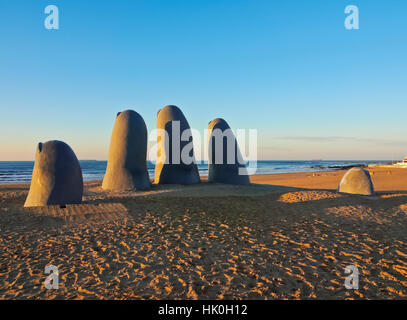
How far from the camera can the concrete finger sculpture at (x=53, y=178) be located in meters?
7.95

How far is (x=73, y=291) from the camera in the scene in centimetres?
304

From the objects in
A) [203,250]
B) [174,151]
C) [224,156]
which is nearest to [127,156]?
[174,151]

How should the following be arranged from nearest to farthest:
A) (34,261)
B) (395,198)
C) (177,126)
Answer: (34,261)
(395,198)
(177,126)

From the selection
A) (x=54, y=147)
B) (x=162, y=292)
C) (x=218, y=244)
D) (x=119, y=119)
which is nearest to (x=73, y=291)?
(x=162, y=292)

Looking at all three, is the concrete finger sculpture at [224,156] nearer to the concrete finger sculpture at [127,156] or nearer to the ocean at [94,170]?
the concrete finger sculpture at [127,156]

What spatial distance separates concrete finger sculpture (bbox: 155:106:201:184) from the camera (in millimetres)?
13133

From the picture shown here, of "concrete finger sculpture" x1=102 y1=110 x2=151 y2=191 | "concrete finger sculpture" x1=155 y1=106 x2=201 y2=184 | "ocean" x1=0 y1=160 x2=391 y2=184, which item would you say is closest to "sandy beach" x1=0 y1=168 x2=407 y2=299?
"concrete finger sculpture" x1=102 y1=110 x2=151 y2=191

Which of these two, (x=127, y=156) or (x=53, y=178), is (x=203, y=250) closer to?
(x=53, y=178)

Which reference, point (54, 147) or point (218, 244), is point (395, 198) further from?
point (54, 147)

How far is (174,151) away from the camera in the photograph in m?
13.1

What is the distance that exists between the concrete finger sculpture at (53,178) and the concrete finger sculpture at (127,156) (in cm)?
336

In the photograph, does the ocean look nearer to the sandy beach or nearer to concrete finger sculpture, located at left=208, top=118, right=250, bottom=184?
concrete finger sculpture, located at left=208, top=118, right=250, bottom=184
